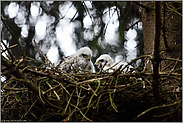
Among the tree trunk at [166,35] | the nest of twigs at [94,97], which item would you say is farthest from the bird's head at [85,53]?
the nest of twigs at [94,97]

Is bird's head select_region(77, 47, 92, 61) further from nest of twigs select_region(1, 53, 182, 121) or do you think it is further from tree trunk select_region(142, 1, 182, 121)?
nest of twigs select_region(1, 53, 182, 121)

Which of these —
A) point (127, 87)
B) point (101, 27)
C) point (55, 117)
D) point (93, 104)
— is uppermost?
point (101, 27)

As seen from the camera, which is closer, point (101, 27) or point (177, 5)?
point (177, 5)

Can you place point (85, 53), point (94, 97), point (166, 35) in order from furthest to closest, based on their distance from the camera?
1. point (85, 53)
2. point (166, 35)
3. point (94, 97)

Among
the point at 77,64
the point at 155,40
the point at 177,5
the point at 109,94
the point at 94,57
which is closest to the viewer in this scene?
the point at 155,40

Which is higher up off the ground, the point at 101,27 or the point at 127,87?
the point at 101,27

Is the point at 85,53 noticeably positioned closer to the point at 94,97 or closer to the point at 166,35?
the point at 166,35

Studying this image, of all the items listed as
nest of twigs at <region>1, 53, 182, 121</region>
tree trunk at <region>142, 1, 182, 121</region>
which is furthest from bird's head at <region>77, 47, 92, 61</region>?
nest of twigs at <region>1, 53, 182, 121</region>

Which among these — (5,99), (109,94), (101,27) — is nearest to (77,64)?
(101,27)

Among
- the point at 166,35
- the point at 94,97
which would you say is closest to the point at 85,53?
the point at 166,35

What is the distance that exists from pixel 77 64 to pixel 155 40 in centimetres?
232

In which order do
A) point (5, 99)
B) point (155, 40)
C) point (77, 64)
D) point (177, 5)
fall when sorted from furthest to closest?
point (77, 64) → point (177, 5) → point (5, 99) → point (155, 40)

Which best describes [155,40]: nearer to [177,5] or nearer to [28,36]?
[177,5]

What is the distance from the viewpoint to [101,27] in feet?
12.8
